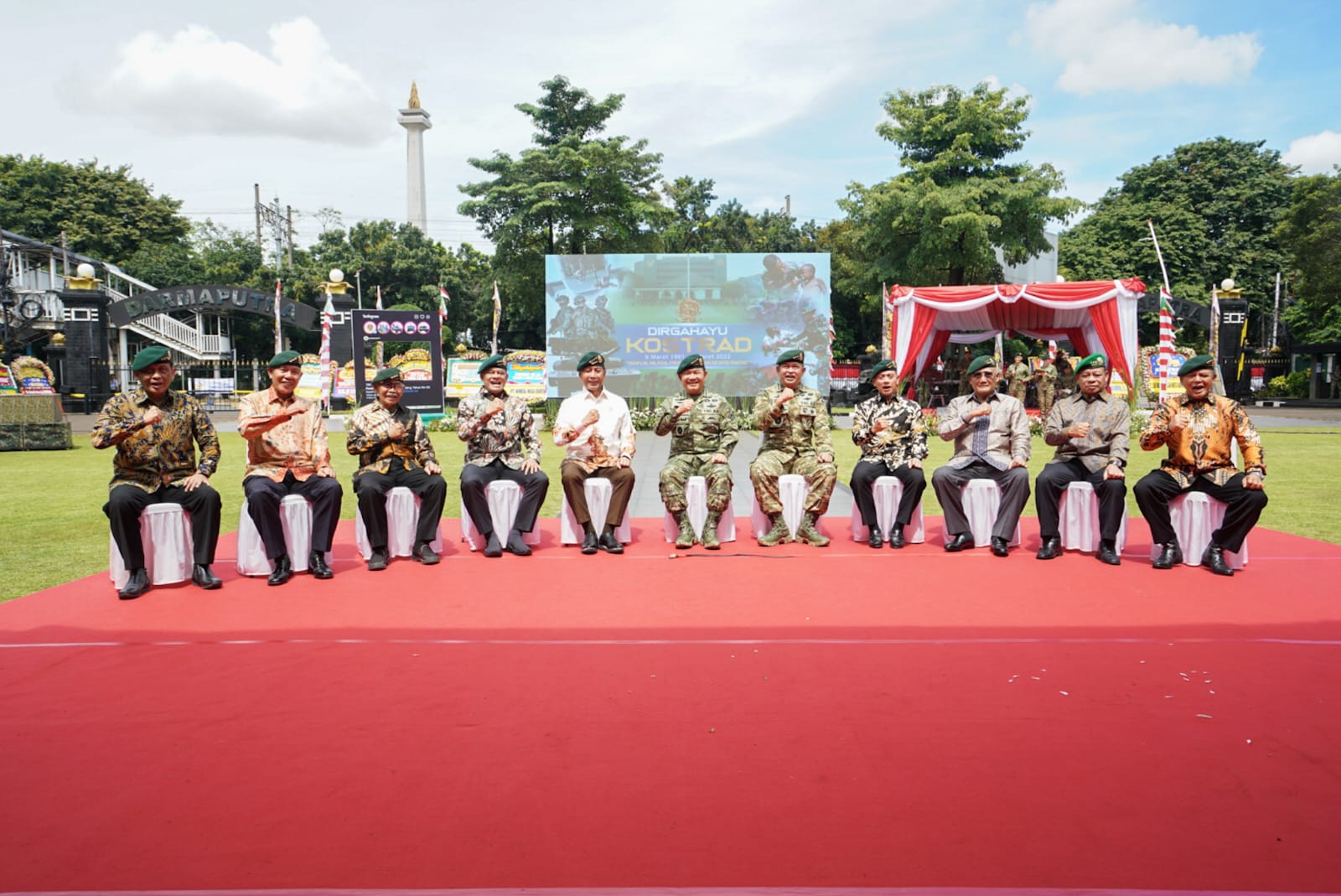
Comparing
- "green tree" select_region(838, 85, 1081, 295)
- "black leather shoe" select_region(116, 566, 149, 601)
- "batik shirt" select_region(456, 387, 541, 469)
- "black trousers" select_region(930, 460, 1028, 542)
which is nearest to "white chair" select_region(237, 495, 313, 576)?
"black leather shoe" select_region(116, 566, 149, 601)

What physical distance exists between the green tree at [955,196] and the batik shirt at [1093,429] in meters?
20.2

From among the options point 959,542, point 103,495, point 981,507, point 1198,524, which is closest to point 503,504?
point 959,542

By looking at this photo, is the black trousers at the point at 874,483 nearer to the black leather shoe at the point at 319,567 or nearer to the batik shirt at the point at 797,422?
the batik shirt at the point at 797,422

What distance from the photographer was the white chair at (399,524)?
586 centimetres

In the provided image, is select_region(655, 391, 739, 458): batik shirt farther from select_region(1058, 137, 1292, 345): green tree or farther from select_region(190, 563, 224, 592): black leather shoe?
select_region(1058, 137, 1292, 345): green tree

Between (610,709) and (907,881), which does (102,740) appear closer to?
(610,709)

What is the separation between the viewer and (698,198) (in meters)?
40.0

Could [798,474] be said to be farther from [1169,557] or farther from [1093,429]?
[1169,557]

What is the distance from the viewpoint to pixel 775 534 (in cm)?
→ 635

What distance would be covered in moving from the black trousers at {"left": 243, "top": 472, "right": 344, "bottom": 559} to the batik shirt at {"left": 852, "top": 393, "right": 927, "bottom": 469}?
11.5 ft

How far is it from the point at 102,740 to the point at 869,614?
3.21 meters

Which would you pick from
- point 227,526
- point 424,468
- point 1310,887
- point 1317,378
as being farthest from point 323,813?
point 1317,378

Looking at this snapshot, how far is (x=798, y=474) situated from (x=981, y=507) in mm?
1258

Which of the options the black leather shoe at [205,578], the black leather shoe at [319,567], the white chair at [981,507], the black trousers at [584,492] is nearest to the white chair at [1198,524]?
the white chair at [981,507]
